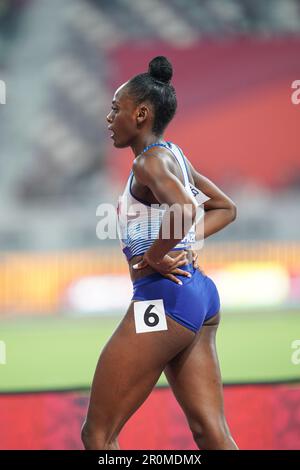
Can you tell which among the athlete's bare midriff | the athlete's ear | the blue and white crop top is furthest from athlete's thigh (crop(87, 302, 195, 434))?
the athlete's ear

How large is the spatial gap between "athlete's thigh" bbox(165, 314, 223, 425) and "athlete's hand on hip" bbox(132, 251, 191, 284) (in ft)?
0.85

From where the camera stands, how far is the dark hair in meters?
2.49

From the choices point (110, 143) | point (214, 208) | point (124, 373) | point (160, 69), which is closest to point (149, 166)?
point (160, 69)

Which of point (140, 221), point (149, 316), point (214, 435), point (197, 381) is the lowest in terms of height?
point (214, 435)

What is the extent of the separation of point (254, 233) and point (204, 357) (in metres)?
7.78

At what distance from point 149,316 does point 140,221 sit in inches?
12.9

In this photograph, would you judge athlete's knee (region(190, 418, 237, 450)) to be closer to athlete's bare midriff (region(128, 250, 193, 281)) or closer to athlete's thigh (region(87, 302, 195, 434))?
athlete's thigh (region(87, 302, 195, 434))

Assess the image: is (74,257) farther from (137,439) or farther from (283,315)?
(137,439)

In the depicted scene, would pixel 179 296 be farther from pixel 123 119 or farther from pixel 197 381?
pixel 123 119

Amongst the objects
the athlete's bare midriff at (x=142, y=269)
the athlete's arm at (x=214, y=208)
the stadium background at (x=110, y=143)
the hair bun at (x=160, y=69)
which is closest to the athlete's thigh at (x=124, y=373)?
the athlete's bare midriff at (x=142, y=269)

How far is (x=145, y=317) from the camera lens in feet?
7.74

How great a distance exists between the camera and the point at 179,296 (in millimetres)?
2424

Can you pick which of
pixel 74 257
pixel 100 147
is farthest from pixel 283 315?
pixel 100 147

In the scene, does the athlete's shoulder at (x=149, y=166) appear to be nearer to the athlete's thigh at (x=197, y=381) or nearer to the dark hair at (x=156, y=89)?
the dark hair at (x=156, y=89)
